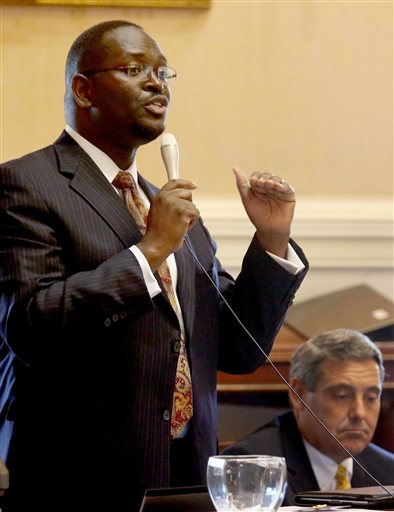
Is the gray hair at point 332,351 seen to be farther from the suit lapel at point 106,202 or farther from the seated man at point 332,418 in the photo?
the suit lapel at point 106,202

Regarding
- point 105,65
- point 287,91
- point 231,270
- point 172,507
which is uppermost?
point 287,91

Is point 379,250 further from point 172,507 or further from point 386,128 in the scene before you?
point 172,507

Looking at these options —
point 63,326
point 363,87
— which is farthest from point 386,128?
point 63,326

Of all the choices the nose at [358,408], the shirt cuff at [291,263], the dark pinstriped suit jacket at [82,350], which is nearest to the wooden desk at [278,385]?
the nose at [358,408]

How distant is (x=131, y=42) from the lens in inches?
92.3

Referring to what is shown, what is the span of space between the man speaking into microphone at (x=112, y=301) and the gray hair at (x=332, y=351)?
1.00 meters

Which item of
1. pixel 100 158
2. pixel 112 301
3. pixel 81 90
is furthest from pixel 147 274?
pixel 81 90

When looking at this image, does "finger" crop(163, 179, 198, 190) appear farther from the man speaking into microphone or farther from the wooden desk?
the wooden desk

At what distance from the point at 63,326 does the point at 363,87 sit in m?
2.15

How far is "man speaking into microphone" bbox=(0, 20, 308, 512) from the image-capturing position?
83.4 inches

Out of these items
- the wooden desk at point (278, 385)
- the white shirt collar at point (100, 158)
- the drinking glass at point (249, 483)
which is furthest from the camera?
the wooden desk at point (278, 385)

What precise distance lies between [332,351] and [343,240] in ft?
1.91

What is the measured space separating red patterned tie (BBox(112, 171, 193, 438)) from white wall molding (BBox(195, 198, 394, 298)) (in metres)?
1.46

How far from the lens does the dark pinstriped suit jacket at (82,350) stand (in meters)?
2.10
